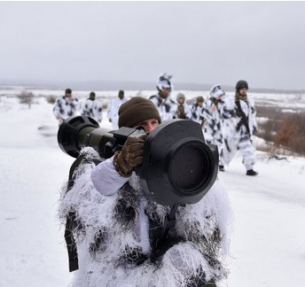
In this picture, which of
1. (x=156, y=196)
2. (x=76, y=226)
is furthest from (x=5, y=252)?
(x=156, y=196)

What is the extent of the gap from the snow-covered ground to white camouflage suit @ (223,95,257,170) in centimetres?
38

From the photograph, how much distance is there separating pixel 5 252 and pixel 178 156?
8.17ft

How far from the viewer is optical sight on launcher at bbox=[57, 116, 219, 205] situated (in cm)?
122

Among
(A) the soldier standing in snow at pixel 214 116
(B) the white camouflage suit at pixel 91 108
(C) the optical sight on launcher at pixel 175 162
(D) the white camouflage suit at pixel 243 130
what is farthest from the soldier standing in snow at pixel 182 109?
(C) the optical sight on launcher at pixel 175 162

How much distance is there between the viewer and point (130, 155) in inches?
48.9

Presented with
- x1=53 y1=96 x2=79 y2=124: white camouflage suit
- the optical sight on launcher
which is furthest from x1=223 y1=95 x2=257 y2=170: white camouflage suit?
the optical sight on launcher

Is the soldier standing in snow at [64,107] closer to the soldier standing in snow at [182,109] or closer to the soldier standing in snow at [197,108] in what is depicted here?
the soldier standing in snow at [182,109]

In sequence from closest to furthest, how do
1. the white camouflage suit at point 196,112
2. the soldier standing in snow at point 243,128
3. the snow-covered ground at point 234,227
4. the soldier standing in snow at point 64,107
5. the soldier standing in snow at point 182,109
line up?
the snow-covered ground at point 234,227
the soldier standing in snow at point 243,128
the soldier standing in snow at point 182,109
the white camouflage suit at point 196,112
the soldier standing in snow at point 64,107

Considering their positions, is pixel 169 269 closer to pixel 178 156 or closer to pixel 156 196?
pixel 156 196

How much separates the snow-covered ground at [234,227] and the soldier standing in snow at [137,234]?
0.34 metres

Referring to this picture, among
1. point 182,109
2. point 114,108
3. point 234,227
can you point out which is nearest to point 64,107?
point 114,108

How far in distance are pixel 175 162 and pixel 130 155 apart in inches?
5.5

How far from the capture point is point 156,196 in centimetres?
125

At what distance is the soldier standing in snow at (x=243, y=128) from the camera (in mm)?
7086
